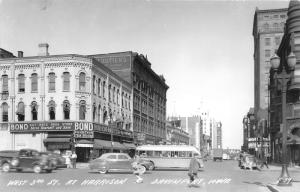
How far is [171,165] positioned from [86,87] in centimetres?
1362

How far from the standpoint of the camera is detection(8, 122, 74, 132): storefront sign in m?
48.7

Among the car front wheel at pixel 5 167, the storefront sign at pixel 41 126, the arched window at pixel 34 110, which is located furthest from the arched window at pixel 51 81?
the car front wheel at pixel 5 167

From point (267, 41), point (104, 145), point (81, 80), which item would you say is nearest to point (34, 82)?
point (81, 80)

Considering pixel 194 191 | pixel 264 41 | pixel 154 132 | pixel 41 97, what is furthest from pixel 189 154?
pixel 264 41

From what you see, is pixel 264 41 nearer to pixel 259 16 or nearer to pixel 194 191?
pixel 259 16

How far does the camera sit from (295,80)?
49969 millimetres

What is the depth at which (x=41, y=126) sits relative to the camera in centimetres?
4900

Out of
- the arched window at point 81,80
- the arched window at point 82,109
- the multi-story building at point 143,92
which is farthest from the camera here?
the multi-story building at point 143,92

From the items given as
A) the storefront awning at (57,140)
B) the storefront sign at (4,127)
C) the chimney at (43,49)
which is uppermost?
the chimney at (43,49)

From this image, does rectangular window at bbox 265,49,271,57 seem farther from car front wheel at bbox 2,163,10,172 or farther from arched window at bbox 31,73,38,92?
car front wheel at bbox 2,163,10,172

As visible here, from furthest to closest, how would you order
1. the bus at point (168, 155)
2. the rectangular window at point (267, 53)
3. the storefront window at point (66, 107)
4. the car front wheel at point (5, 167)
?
1. the rectangular window at point (267, 53)
2. the storefront window at point (66, 107)
3. the bus at point (168, 155)
4. the car front wheel at point (5, 167)

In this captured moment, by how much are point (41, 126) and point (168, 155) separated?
583 inches

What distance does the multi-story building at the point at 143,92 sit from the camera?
68656 millimetres

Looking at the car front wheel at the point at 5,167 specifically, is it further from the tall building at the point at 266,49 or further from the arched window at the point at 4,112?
the tall building at the point at 266,49
